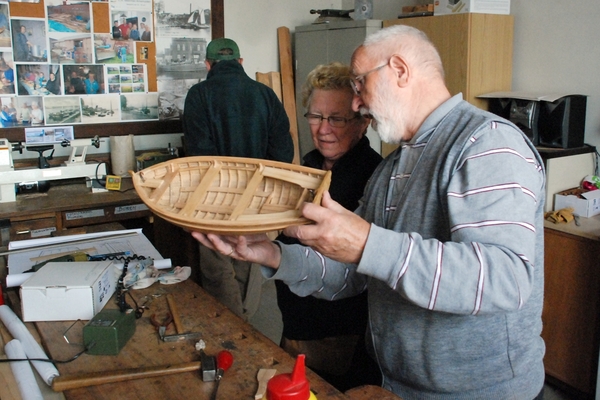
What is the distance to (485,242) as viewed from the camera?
1076 mm

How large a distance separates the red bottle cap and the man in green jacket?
2508 millimetres

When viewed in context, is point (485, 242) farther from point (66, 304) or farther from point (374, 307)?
point (66, 304)

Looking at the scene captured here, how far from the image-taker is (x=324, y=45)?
4.42 metres

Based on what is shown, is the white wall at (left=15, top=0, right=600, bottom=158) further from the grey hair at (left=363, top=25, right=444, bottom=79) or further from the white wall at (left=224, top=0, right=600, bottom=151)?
the grey hair at (left=363, top=25, right=444, bottom=79)

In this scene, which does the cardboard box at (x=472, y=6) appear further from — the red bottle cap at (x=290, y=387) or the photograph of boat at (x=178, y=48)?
the red bottle cap at (x=290, y=387)

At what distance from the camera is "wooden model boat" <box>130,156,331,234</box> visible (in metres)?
1.34

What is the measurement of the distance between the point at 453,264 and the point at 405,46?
1.80 ft

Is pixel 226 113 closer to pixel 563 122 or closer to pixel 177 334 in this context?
pixel 563 122

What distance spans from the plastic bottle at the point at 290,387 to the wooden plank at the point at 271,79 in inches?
156

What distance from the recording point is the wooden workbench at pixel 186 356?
1.23 metres

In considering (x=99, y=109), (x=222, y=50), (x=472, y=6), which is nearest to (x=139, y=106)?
(x=99, y=109)

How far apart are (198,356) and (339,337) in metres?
0.65

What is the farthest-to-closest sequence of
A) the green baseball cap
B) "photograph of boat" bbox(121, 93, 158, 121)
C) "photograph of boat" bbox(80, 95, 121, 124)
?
1. "photograph of boat" bbox(121, 93, 158, 121)
2. "photograph of boat" bbox(80, 95, 121, 124)
3. the green baseball cap

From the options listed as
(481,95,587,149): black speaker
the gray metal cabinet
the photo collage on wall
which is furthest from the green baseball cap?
(481,95,587,149): black speaker
